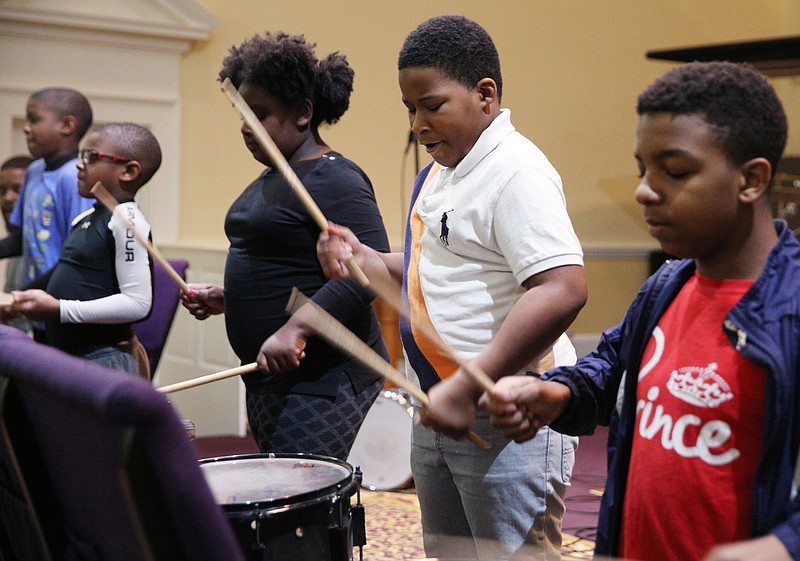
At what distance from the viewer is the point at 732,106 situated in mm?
1198

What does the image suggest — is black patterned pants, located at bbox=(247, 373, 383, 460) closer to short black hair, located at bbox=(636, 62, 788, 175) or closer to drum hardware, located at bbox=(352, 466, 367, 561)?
drum hardware, located at bbox=(352, 466, 367, 561)

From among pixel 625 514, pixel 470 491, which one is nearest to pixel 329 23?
pixel 470 491

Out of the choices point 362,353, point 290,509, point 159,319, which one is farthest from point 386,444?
point 362,353

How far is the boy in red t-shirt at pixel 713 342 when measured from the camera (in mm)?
1129

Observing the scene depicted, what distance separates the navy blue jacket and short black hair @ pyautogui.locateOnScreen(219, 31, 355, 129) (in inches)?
42.7

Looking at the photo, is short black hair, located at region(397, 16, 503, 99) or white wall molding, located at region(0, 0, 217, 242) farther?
white wall molding, located at region(0, 0, 217, 242)

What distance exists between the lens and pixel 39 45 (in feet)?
17.7

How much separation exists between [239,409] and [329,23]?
248cm

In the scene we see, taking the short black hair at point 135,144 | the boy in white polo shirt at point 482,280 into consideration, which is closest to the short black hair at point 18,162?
the short black hair at point 135,144

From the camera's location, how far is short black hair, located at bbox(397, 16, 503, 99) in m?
1.74

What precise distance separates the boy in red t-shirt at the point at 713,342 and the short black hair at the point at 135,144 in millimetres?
1873

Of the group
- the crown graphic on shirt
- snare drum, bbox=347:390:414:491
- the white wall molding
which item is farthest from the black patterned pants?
the white wall molding

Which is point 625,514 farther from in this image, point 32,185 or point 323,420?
point 32,185

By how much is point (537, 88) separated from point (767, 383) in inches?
233
